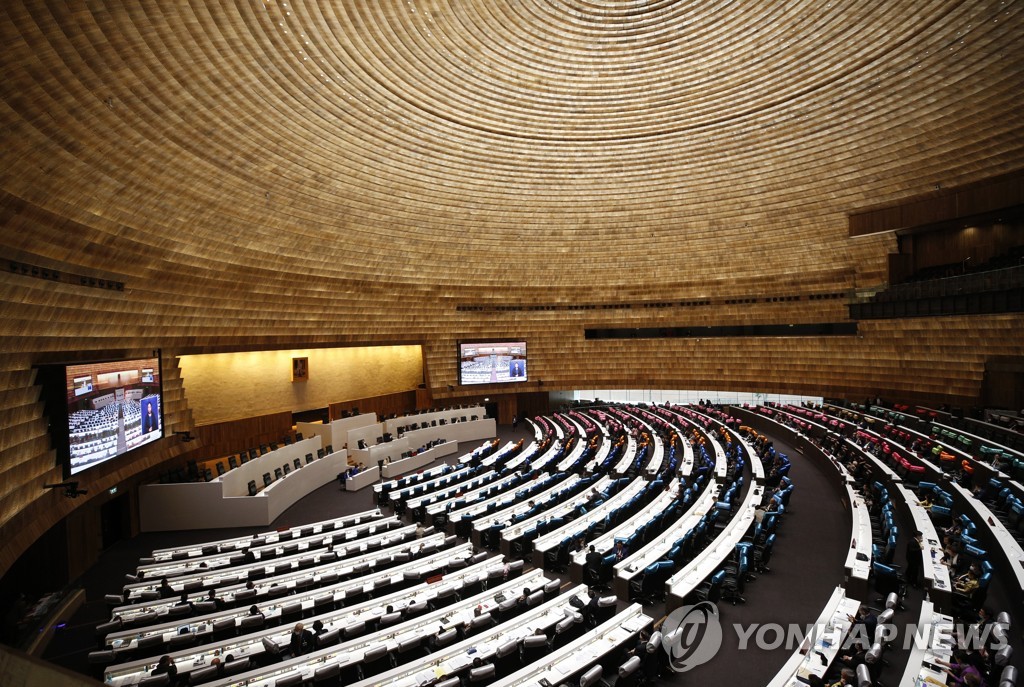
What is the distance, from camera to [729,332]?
25.6 metres

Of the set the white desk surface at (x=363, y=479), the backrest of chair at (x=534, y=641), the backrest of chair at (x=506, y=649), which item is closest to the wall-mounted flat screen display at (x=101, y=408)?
the white desk surface at (x=363, y=479)

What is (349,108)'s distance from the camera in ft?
44.3

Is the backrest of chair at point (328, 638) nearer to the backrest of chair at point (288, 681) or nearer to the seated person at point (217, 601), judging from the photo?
the backrest of chair at point (288, 681)

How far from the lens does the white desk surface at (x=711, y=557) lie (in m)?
8.06

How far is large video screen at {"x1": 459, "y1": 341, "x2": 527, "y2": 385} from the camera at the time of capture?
87.1 feet

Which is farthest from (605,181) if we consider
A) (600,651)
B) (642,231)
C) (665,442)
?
(600,651)

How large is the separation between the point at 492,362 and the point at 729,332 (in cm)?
1179

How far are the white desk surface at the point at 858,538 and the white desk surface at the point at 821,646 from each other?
1.13 meters

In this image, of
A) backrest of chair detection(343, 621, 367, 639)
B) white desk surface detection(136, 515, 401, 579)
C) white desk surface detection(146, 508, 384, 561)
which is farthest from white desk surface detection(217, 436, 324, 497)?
backrest of chair detection(343, 621, 367, 639)

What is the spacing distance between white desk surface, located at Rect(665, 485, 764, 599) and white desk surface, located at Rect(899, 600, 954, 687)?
8.98 ft

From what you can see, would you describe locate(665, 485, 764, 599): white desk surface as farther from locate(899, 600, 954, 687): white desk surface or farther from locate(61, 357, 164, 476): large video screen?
locate(61, 357, 164, 476): large video screen

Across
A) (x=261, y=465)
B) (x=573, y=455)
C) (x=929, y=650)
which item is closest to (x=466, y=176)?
(x=573, y=455)

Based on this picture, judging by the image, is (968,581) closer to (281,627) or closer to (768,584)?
(768,584)

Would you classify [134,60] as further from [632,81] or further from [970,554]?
[970,554]
